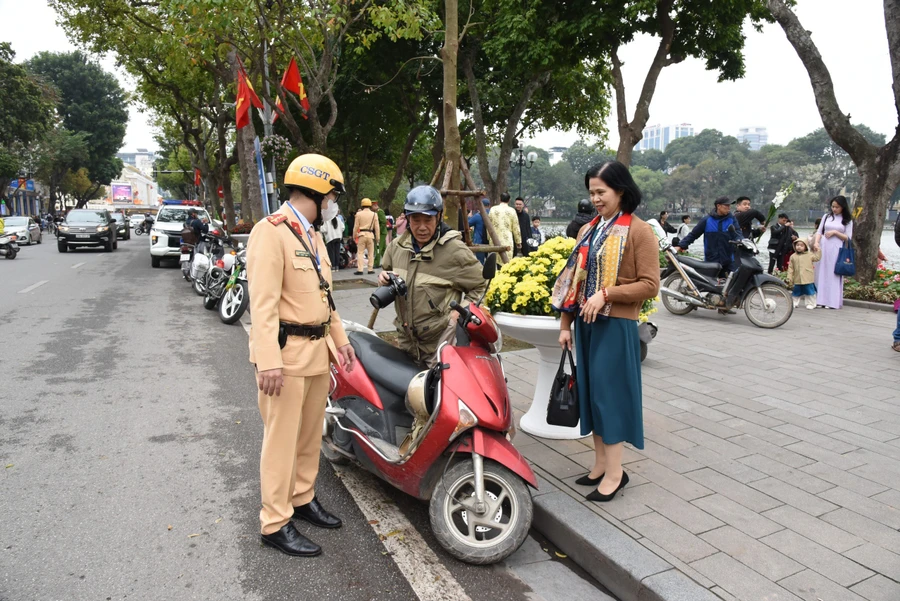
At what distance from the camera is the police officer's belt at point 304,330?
2.95 metres

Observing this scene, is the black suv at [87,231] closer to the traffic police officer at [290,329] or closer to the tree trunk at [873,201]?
the tree trunk at [873,201]

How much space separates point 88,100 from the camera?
54188 mm

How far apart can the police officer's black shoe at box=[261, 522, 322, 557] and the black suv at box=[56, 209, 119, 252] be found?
77.8 ft

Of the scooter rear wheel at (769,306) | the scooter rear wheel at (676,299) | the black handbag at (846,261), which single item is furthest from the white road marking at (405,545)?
the black handbag at (846,261)

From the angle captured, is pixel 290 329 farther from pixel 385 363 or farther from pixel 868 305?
pixel 868 305

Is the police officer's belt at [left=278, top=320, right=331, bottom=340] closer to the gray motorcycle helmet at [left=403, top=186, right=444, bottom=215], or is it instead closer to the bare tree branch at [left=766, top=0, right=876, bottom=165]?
the gray motorcycle helmet at [left=403, top=186, right=444, bottom=215]

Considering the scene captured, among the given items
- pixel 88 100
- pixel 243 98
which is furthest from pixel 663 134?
pixel 243 98

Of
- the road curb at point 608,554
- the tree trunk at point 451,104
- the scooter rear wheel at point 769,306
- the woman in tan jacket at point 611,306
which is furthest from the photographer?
the scooter rear wheel at point 769,306

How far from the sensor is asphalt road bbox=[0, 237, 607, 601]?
112 inches

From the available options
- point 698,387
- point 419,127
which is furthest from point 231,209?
point 698,387

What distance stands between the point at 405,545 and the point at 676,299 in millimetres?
7631

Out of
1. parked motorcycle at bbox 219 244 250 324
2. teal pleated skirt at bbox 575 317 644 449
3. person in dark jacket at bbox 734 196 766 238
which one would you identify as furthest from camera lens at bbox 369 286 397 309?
person in dark jacket at bbox 734 196 766 238

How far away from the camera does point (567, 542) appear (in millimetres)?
3227

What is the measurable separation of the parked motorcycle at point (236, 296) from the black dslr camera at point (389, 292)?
20.7 ft
